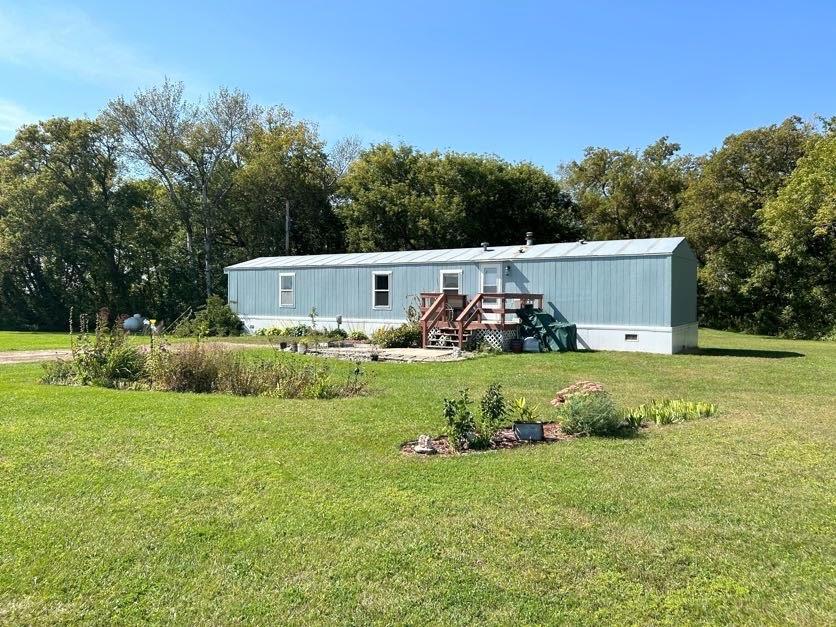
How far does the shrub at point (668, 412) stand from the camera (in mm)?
6363

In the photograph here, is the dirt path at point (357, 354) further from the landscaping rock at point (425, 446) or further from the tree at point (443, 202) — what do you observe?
the tree at point (443, 202)

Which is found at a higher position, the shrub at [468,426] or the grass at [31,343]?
the grass at [31,343]

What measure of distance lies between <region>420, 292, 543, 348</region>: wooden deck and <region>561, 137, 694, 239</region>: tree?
15.7 m

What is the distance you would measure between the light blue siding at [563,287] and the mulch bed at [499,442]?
900cm

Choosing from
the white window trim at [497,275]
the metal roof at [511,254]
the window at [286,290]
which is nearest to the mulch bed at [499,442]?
the metal roof at [511,254]

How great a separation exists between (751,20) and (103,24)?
40.5 ft

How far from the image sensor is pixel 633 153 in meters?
30.0

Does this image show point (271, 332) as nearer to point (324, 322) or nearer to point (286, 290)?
point (286, 290)

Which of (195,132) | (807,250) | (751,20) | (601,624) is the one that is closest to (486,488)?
(601,624)

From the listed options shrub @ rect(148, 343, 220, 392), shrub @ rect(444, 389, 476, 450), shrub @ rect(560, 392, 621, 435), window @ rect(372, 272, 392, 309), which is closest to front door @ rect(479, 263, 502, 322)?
window @ rect(372, 272, 392, 309)

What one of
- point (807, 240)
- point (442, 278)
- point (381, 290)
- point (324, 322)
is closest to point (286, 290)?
point (324, 322)

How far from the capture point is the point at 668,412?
6.57 m

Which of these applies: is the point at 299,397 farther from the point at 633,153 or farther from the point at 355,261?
the point at 633,153

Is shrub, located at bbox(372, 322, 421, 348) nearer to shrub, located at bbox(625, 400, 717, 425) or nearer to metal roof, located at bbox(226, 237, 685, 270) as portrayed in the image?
metal roof, located at bbox(226, 237, 685, 270)
